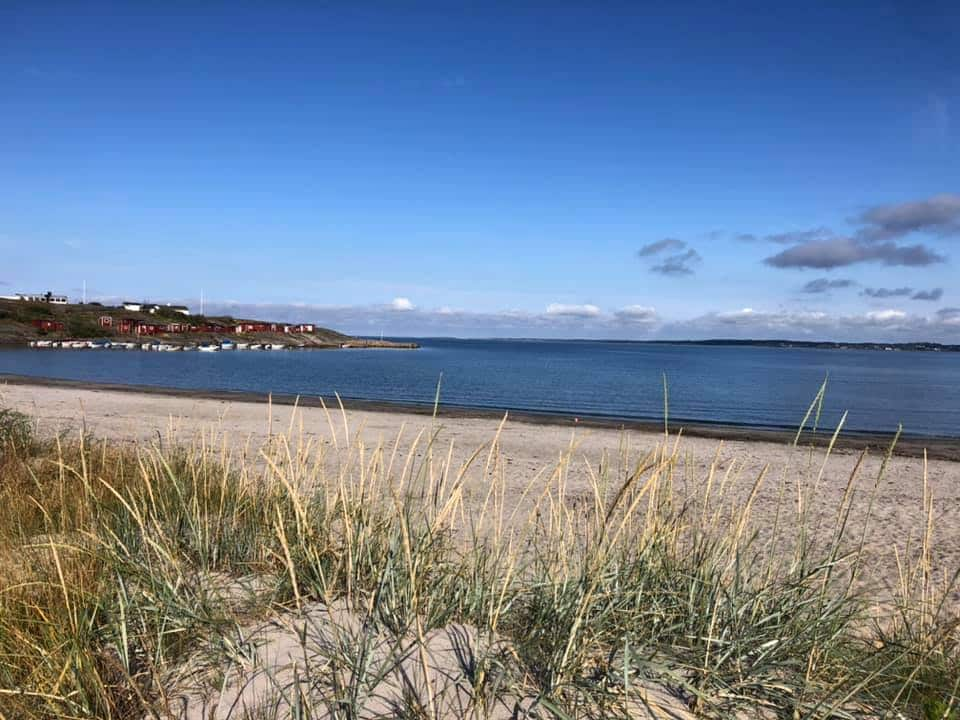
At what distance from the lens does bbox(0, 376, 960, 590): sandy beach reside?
8562 millimetres

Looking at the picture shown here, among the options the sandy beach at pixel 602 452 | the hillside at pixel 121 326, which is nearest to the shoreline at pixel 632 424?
Result: the sandy beach at pixel 602 452

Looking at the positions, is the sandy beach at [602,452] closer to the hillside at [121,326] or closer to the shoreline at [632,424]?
the shoreline at [632,424]

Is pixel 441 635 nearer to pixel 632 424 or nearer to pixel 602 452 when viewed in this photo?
pixel 602 452

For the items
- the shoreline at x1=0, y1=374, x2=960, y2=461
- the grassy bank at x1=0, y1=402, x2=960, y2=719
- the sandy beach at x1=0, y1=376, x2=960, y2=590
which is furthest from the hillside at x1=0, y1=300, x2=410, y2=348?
the grassy bank at x1=0, y1=402, x2=960, y2=719

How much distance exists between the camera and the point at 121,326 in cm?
8869

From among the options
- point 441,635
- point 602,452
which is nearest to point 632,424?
point 602,452

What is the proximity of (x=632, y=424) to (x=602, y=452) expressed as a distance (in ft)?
25.9

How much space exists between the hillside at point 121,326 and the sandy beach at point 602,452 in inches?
2371

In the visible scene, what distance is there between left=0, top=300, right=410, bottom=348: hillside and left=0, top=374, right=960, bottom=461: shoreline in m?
54.4

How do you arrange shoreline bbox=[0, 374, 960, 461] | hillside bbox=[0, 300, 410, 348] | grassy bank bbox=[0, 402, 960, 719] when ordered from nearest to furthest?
grassy bank bbox=[0, 402, 960, 719], shoreline bbox=[0, 374, 960, 461], hillside bbox=[0, 300, 410, 348]

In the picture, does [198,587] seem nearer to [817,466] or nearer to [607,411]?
[817,466]

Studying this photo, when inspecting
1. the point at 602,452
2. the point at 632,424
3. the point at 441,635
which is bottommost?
the point at 632,424

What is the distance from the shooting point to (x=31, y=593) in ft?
10.5

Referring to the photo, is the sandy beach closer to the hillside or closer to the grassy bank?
the grassy bank
